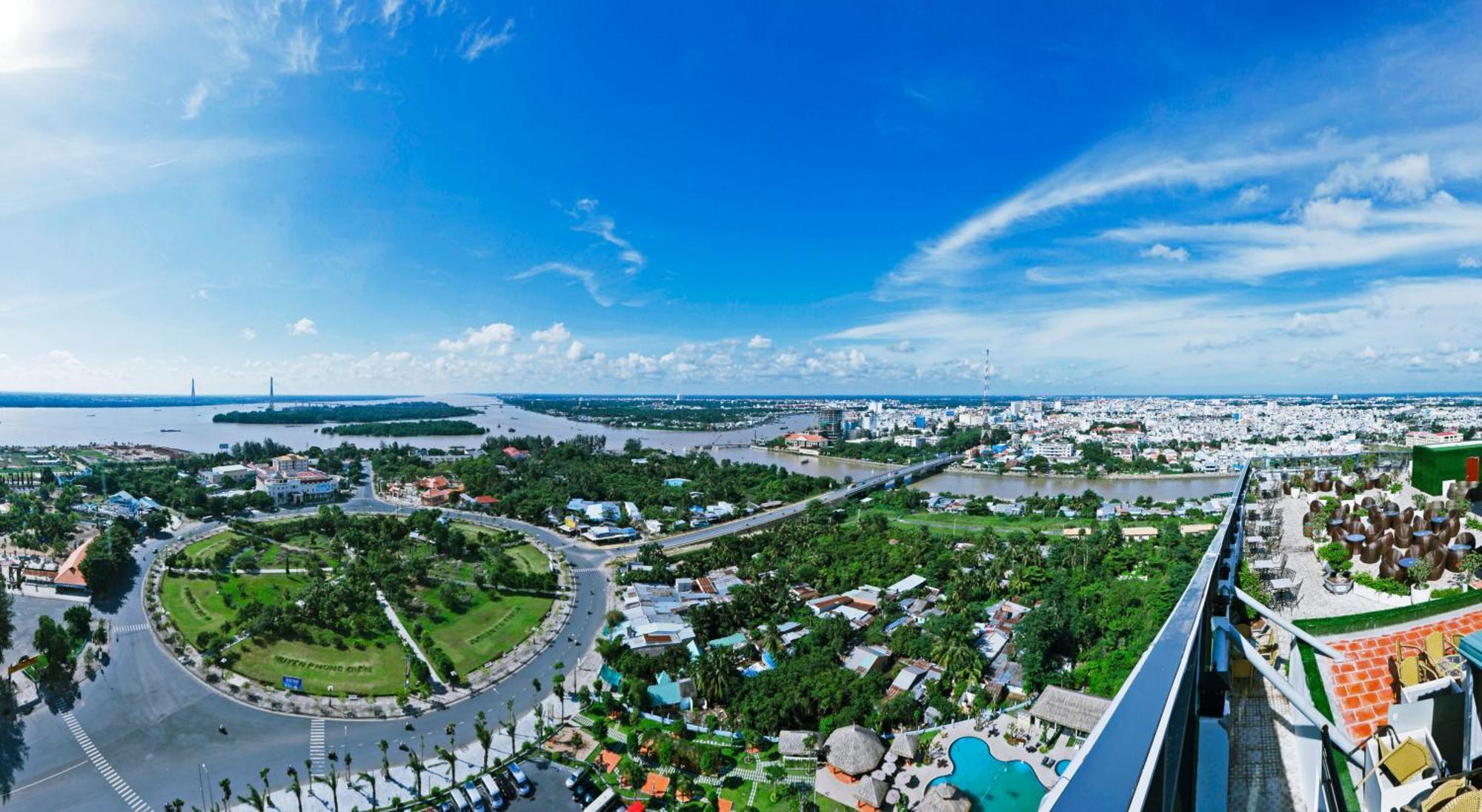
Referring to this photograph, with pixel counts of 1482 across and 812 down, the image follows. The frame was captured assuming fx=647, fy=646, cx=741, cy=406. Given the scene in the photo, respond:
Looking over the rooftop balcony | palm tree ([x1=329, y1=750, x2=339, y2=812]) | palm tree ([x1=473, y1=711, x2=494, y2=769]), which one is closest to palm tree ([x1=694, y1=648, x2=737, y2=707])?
palm tree ([x1=473, y1=711, x2=494, y2=769])

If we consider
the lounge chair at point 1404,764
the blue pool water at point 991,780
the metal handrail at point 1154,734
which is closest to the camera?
the metal handrail at point 1154,734

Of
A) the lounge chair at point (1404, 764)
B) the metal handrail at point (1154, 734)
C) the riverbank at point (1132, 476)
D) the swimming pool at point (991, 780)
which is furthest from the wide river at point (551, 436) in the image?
the metal handrail at point (1154, 734)

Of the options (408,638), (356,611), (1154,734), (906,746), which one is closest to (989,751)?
(906,746)

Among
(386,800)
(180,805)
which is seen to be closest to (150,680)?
(180,805)

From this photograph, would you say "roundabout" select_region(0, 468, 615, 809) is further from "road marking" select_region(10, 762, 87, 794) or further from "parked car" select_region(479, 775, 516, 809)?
"parked car" select_region(479, 775, 516, 809)

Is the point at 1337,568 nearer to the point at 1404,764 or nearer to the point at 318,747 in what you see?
the point at 1404,764

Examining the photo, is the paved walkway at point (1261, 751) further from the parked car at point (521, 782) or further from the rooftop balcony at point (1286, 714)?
the parked car at point (521, 782)
